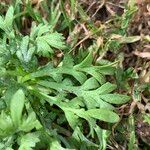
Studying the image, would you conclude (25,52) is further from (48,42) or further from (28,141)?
(28,141)

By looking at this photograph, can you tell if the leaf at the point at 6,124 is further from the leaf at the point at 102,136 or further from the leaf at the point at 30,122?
the leaf at the point at 102,136

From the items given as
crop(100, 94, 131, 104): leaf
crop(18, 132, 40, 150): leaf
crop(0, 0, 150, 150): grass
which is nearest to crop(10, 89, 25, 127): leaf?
crop(0, 0, 150, 150): grass

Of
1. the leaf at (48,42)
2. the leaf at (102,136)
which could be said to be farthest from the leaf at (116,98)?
the leaf at (48,42)

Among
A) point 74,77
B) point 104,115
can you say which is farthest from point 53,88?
point 104,115

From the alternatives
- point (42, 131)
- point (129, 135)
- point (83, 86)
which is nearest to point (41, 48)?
point (83, 86)

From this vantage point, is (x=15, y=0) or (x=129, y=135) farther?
(x=15, y=0)

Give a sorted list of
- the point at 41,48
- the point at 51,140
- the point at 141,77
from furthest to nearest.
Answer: the point at 141,77
the point at 41,48
the point at 51,140

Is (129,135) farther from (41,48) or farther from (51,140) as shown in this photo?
(41,48)

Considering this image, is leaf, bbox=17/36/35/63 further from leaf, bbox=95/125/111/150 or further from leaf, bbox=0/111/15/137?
leaf, bbox=95/125/111/150
